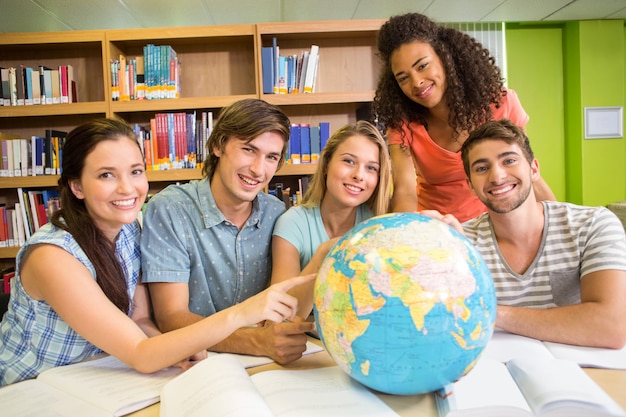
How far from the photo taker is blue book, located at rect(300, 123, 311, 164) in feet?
13.5

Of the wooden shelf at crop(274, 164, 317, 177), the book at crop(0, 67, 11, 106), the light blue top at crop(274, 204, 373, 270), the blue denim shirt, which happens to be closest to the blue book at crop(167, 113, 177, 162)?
the wooden shelf at crop(274, 164, 317, 177)

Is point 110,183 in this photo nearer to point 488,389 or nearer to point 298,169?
point 488,389

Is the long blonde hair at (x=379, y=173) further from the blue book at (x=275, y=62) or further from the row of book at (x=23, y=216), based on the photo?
the row of book at (x=23, y=216)

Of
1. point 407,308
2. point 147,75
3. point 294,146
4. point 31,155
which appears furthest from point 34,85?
point 407,308

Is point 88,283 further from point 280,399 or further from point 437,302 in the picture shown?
point 437,302

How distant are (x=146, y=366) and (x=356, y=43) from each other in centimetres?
387

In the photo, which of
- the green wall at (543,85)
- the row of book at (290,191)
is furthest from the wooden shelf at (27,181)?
the green wall at (543,85)

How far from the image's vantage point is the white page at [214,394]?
2.91 ft

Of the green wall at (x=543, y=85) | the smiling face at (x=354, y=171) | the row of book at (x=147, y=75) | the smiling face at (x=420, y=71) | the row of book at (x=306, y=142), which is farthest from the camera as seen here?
the green wall at (x=543, y=85)

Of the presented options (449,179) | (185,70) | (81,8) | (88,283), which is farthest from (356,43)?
(88,283)

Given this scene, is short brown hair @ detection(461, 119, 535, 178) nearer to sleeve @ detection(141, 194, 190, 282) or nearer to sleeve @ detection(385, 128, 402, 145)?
sleeve @ detection(385, 128, 402, 145)

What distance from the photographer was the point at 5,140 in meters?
4.07

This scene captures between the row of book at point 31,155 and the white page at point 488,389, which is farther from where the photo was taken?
the row of book at point 31,155

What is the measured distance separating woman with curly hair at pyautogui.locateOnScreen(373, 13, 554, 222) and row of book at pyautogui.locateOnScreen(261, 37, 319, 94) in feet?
5.94
